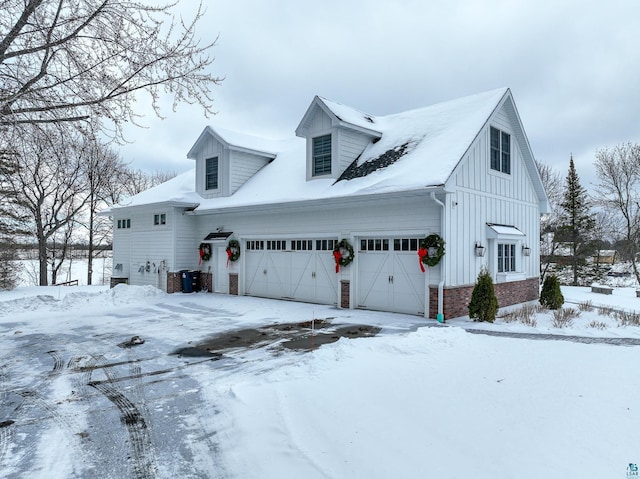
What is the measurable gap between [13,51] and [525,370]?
27.7 ft

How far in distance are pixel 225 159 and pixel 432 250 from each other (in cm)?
1062

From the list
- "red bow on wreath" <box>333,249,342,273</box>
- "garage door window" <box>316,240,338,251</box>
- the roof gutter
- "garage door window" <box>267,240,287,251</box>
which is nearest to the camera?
the roof gutter

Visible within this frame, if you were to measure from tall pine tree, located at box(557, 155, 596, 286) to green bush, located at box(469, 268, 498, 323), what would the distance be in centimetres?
2295

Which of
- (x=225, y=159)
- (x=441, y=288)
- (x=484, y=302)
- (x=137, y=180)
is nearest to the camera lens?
(x=484, y=302)

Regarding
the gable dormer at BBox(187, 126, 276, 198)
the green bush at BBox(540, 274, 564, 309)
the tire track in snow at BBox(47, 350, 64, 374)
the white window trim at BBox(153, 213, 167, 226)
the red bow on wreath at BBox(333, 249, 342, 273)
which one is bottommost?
the tire track in snow at BBox(47, 350, 64, 374)

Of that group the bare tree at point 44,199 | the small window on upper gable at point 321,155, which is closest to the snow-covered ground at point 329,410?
the small window on upper gable at point 321,155

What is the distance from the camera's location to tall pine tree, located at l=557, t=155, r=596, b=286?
30594mm

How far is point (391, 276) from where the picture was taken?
1269 centimetres

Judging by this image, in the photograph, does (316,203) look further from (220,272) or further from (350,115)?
(220,272)

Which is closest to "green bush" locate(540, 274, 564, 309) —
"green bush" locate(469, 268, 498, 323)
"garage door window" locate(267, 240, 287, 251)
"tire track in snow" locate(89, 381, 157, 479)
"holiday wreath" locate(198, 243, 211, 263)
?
"green bush" locate(469, 268, 498, 323)

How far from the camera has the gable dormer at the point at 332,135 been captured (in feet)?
48.3

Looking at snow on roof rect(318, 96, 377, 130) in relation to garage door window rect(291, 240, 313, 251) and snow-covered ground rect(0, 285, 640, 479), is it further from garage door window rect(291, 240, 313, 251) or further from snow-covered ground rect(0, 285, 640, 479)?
snow-covered ground rect(0, 285, 640, 479)

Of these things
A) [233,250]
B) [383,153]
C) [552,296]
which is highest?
[383,153]

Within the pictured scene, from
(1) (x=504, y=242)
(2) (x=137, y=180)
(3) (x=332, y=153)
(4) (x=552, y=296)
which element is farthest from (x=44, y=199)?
(4) (x=552, y=296)
